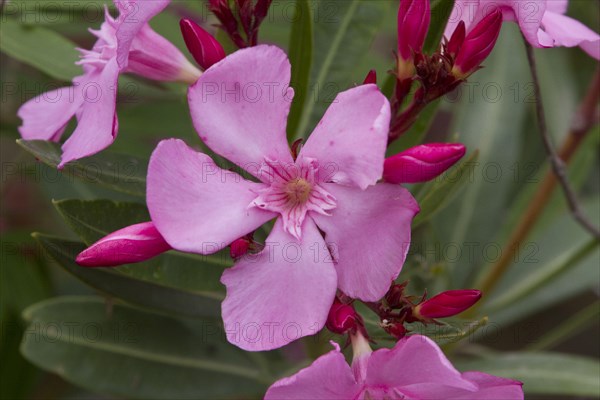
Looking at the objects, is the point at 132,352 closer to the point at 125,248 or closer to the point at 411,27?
the point at 125,248

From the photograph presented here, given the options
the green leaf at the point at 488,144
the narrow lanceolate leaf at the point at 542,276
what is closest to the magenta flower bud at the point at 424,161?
the narrow lanceolate leaf at the point at 542,276

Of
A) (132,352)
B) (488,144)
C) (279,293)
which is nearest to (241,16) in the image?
(279,293)

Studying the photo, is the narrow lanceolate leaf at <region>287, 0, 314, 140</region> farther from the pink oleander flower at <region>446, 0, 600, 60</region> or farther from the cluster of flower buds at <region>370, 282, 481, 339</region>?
the cluster of flower buds at <region>370, 282, 481, 339</region>

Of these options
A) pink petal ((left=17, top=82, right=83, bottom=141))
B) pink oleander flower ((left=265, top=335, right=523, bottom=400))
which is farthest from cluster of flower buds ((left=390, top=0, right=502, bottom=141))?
pink petal ((left=17, top=82, right=83, bottom=141))

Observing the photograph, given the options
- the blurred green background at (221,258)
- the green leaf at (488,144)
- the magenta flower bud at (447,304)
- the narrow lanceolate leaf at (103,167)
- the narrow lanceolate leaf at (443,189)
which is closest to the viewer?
the magenta flower bud at (447,304)

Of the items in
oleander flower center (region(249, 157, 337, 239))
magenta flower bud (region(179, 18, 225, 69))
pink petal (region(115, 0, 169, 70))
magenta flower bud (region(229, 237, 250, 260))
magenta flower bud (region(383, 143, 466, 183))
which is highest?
pink petal (region(115, 0, 169, 70))

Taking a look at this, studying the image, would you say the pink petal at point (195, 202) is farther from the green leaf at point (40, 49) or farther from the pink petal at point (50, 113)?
the green leaf at point (40, 49)

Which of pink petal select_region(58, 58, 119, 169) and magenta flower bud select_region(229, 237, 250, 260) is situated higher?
pink petal select_region(58, 58, 119, 169)
